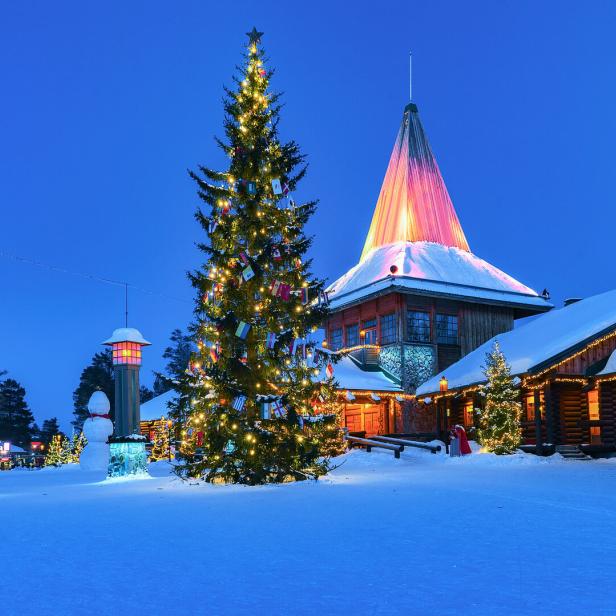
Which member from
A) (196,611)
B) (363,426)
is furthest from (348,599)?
(363,426)

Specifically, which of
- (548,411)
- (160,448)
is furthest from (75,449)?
(548,411)

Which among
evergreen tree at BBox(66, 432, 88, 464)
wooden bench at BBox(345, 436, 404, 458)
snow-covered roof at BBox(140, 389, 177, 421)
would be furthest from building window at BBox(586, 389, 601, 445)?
evergreen tree at BBox(66, 432, 88, 464)

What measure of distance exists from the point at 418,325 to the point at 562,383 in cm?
881

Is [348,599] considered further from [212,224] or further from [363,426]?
[363,426]

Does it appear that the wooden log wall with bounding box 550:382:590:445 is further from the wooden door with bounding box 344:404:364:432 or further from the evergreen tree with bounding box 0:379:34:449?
the evergreen tree with bounding box 0:379:34:449

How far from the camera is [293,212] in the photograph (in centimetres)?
1505

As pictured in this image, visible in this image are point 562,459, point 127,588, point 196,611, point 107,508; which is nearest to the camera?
point 196,611

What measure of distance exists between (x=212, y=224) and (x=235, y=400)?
157 inches

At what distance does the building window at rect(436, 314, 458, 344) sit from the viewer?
31.6 meters

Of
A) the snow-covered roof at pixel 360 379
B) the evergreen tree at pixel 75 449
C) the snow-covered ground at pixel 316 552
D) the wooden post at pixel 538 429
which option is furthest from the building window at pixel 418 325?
the snow-covered ground at pixel 316 552

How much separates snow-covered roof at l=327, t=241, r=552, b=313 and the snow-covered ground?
61.3 feet

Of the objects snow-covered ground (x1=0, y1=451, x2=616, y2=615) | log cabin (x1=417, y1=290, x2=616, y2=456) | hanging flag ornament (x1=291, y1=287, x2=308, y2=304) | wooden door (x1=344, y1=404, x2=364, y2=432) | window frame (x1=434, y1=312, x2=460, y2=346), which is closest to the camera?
snow-covered ground (x1=0, y1=451, x2=616, y2=615)

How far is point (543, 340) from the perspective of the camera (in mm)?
25391

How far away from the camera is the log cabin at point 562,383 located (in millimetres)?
21906
